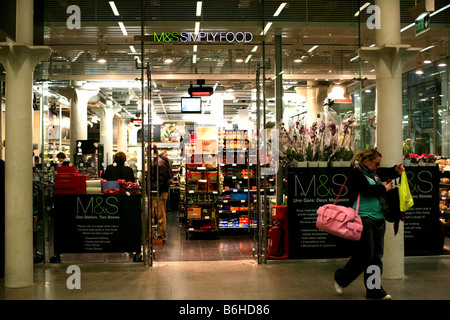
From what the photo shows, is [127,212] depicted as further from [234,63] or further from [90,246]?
[234,63]

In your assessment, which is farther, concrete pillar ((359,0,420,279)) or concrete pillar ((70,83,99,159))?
concrete pillar ((70,83,99,159))

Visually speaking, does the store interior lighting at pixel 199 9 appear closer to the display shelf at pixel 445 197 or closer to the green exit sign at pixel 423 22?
the green exit sign at pixel 423 22

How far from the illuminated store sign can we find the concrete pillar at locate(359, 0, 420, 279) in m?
1.75

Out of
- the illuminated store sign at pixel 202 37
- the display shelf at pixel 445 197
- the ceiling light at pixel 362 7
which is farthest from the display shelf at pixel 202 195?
the display shelf at pixel 445 197

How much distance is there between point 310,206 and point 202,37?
2.82 meters

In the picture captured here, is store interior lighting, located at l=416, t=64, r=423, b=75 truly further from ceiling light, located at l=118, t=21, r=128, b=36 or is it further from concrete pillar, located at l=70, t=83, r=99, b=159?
concrete pillar, located at l=70, t=83, r=99, b=159

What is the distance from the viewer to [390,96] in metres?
5.85

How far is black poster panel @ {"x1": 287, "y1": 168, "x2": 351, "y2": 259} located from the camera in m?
6.69

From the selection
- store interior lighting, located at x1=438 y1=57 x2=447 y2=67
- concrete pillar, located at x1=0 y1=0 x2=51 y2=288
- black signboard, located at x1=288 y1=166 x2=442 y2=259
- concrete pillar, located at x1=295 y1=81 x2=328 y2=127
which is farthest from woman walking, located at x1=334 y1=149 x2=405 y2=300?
concrete pillar, located at x1=295 y1=81 x2=328 y2=127

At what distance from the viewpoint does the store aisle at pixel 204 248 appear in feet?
25.0

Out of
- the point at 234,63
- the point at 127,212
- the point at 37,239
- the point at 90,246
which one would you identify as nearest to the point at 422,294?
the point at 127,212

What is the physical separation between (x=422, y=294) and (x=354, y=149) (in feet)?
8.31
